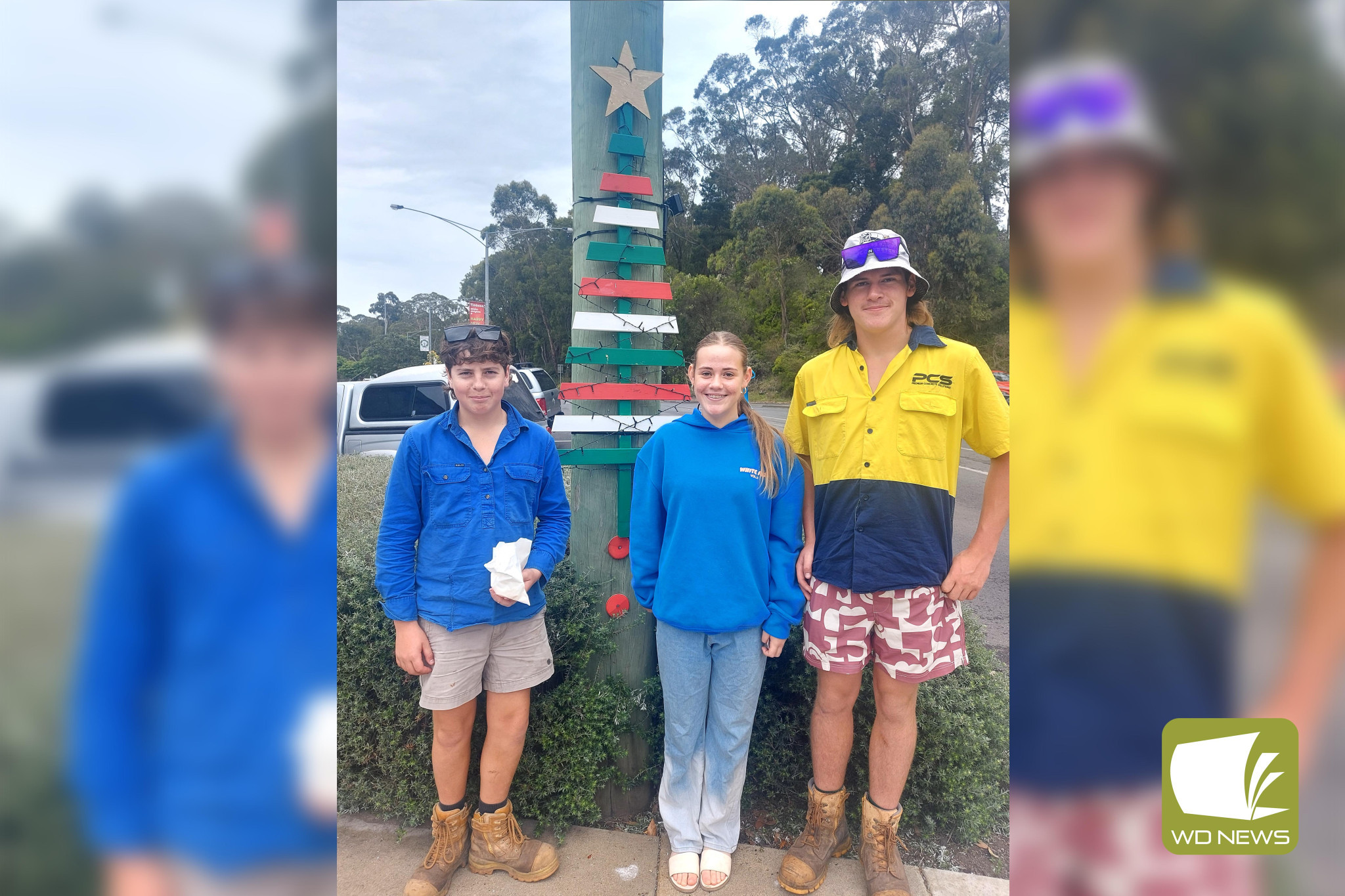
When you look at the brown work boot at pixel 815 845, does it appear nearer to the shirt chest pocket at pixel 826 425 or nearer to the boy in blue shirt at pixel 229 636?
the shirt chest pocket at pixel 826 425

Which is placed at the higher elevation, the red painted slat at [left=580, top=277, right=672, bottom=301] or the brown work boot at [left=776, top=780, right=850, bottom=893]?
the red painted slat at [left=580, top=277, right=672, bottom=301]

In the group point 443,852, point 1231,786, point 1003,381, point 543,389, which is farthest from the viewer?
point 543,389

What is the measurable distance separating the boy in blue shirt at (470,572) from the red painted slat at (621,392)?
0.30 m

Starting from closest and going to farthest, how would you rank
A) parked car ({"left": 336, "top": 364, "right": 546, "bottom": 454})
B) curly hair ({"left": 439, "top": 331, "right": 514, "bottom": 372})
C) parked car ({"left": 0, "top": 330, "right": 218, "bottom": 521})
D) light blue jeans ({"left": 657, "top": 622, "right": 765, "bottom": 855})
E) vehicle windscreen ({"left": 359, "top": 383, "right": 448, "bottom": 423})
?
parked car ({"left": 0, "top": 330, "right": 218, "bottom": 521}), curly hair ({"left": 439, "top": 331, "right": 514, "bottom": 372}), light blue jeans ({"left": 657, "top": 622, "right": 765, "bottom": 855}), parked car ({"left": 336, "top": 364, "right": 546, "bottom": 454}), vehicle windscreen ({"left": 359, "top": 383, "right": 448, "bottom": 423})

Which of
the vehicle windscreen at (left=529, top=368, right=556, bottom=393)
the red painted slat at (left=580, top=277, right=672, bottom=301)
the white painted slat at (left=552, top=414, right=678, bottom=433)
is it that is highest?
the red painted slat at (left=580, top=277, right=672, bottom=301)

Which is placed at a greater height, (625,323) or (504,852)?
(625,323)

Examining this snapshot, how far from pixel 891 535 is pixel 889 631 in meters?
0.35

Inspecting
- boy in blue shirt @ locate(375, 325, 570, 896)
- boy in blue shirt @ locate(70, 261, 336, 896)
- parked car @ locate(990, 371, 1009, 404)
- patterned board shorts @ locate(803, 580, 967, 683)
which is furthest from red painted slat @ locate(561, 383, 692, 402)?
boy in blue shirt @ locate(70, 261, 336, 896)

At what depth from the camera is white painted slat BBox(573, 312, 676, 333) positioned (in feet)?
8.46

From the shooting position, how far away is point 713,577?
2223mm

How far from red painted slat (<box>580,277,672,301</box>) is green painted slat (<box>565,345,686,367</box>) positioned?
8.6 inches

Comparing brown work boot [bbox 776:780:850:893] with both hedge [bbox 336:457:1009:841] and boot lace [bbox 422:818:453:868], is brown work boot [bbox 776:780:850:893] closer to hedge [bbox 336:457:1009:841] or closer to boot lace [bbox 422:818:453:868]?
hedge [bbox 336:457:1009:841]

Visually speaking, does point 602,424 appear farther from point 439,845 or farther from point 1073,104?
point 1073,104

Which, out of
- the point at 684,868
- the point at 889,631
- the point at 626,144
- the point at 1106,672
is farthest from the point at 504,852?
the point at 626,144
